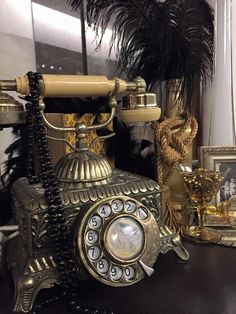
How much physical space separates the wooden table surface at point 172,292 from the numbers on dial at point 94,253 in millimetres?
80

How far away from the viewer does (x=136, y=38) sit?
828mm

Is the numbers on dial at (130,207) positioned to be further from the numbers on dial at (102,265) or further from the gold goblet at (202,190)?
the gold goblet at (202,190)

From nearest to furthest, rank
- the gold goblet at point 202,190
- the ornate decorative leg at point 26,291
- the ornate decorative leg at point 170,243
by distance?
1. the ornate decorative leg at point 26,291
2. the ornate decorative leg at point 170,243
3. the gold goblet at point 202,190

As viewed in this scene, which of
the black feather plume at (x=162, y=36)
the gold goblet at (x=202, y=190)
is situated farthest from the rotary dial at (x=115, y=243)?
the black feather plume at (x=162, y=36)

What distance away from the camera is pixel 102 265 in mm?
504

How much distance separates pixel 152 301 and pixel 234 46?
801mm

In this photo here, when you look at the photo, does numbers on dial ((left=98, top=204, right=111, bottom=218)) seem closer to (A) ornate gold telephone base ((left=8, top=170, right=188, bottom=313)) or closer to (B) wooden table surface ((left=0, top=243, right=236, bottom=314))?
(A) ornate gold telephone base ((left=8, top=170, right=188, bottom=313))

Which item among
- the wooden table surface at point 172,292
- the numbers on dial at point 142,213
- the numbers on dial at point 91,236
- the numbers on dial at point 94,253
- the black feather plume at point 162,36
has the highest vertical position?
the black feather plume at point 162,36

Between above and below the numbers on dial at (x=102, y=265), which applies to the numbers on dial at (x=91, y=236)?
above

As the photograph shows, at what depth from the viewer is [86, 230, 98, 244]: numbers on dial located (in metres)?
0.51

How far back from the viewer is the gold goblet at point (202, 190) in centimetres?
72

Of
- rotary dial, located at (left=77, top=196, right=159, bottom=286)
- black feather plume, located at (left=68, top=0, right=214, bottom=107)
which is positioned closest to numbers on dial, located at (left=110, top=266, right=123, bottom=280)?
rotary dial, located at (left=77, top=196, right=159, bottom=286)

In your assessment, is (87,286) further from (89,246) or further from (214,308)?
(214,308)

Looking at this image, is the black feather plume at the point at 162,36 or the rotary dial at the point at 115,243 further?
the black feather plume at the point at 162,36
